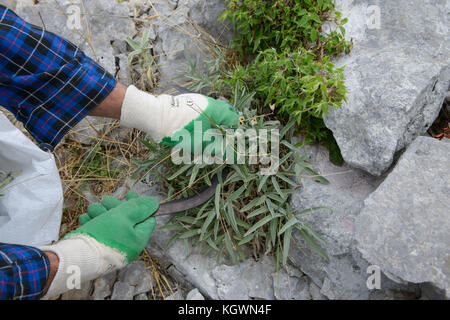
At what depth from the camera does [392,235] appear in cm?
144

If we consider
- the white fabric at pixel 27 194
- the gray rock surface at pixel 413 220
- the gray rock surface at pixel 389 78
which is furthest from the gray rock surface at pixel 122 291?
the gray rock surface at pixel 389 78

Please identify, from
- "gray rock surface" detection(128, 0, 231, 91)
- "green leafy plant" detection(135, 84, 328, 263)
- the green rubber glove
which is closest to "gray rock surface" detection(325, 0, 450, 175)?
"green leafy plant" detection(135, 84, 328, 263)

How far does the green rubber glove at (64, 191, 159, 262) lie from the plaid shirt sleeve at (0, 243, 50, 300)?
0.79 feet

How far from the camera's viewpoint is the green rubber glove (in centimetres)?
156

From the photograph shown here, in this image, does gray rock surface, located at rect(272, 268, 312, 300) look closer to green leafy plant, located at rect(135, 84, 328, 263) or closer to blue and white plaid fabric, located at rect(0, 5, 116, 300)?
green leafy plant, located at rect(135, 84, 328, 263)

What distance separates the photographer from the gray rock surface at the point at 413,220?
53.9 inches

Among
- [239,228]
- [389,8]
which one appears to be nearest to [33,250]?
[239,228]

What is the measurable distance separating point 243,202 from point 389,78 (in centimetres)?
97

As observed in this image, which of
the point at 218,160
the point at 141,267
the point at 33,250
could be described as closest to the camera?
the point at 33,250

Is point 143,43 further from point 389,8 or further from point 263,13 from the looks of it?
point 389,8

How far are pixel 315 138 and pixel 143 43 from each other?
1.28 m

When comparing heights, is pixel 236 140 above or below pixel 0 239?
above

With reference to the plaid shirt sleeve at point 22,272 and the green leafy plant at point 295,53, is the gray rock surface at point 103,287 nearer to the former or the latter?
the plaid shirt sleeve at point 22,272

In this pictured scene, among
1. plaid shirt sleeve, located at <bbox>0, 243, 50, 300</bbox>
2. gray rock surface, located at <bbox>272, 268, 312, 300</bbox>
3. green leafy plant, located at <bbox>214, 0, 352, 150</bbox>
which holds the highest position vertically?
green leafy plant, located at <bbox>214, 0, 352, 150</bbox>
